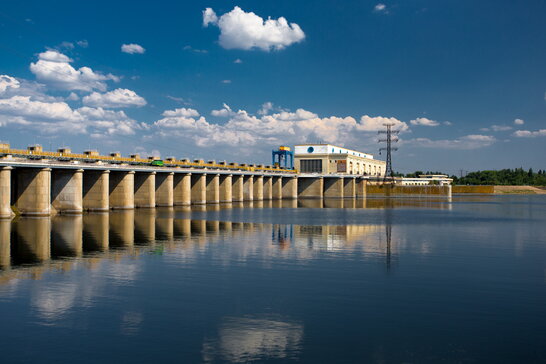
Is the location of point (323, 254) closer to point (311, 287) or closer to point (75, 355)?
point (311, 287)

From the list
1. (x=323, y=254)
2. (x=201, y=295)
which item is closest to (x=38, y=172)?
(x=323, y=254)

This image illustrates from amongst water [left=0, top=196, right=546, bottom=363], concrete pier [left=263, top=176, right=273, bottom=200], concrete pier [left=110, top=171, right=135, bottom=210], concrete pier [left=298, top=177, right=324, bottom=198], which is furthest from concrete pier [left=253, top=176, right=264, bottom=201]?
water [left=0, top=196, right=546, bottom=363]

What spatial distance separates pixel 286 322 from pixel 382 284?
9111 mm

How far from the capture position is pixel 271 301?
933 inches

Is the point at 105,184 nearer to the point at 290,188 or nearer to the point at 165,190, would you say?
the point at 165,190

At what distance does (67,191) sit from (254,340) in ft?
228

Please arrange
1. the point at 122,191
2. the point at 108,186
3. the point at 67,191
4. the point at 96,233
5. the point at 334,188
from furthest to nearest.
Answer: the point at 334,188, the point at 122,191, the point at 108,186, the point at 67,191, the point at 96,233

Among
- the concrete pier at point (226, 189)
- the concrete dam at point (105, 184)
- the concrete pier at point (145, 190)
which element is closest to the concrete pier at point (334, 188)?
the concrete dam at point (105, 184)

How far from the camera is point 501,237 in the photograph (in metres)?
51.3

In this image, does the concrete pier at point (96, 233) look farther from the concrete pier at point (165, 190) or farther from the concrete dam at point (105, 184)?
the concrete pier at point (165, 190)

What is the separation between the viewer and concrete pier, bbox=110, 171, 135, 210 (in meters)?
92.2

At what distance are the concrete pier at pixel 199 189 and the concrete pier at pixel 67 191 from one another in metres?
42.6

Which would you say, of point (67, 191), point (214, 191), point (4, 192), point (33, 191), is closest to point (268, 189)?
point (214, 191)

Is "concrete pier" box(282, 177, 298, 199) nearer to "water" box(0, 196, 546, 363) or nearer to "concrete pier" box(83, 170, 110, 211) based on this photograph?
"concrete pier" box(83, 170, 110, 211)
